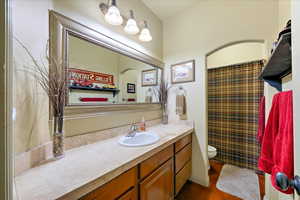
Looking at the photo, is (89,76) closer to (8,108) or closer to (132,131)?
(132,131)

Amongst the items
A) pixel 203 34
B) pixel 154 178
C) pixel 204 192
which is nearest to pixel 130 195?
pixel 154 178

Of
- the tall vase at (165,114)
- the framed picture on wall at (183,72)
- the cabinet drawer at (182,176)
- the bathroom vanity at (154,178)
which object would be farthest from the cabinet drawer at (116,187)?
the framed picture on wall at (183,72)

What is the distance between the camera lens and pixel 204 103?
1816 millimetres

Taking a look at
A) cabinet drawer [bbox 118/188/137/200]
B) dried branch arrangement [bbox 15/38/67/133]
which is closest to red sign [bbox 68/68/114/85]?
dried branch arrangement [bbox 15/38/67/133]

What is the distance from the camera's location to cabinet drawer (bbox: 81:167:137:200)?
0.68m

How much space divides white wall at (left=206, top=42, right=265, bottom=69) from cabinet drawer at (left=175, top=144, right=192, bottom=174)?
66.4 inches

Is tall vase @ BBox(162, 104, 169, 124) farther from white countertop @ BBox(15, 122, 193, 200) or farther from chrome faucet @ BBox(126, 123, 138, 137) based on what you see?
white countertop @ BBox(15, 122, 193, 200)

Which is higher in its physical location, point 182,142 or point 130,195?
point 182,142

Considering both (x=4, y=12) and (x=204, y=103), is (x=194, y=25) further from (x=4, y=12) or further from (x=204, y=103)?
(x=4, y=12)

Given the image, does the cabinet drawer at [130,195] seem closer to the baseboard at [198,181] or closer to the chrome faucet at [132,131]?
the chrome faucet at [132,131]

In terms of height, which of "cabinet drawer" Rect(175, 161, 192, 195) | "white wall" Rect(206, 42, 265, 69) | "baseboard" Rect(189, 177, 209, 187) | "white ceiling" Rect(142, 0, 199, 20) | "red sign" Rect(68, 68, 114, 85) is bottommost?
"baseboard" Rect(189, 177, 209, 187)

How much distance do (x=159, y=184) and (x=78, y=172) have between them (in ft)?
2.47

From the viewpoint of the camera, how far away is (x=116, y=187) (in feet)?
2.55

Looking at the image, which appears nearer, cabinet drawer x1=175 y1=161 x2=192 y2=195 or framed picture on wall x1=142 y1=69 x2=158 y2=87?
cabinet drawer x1=175 y1=161 x2=192 y2=195
